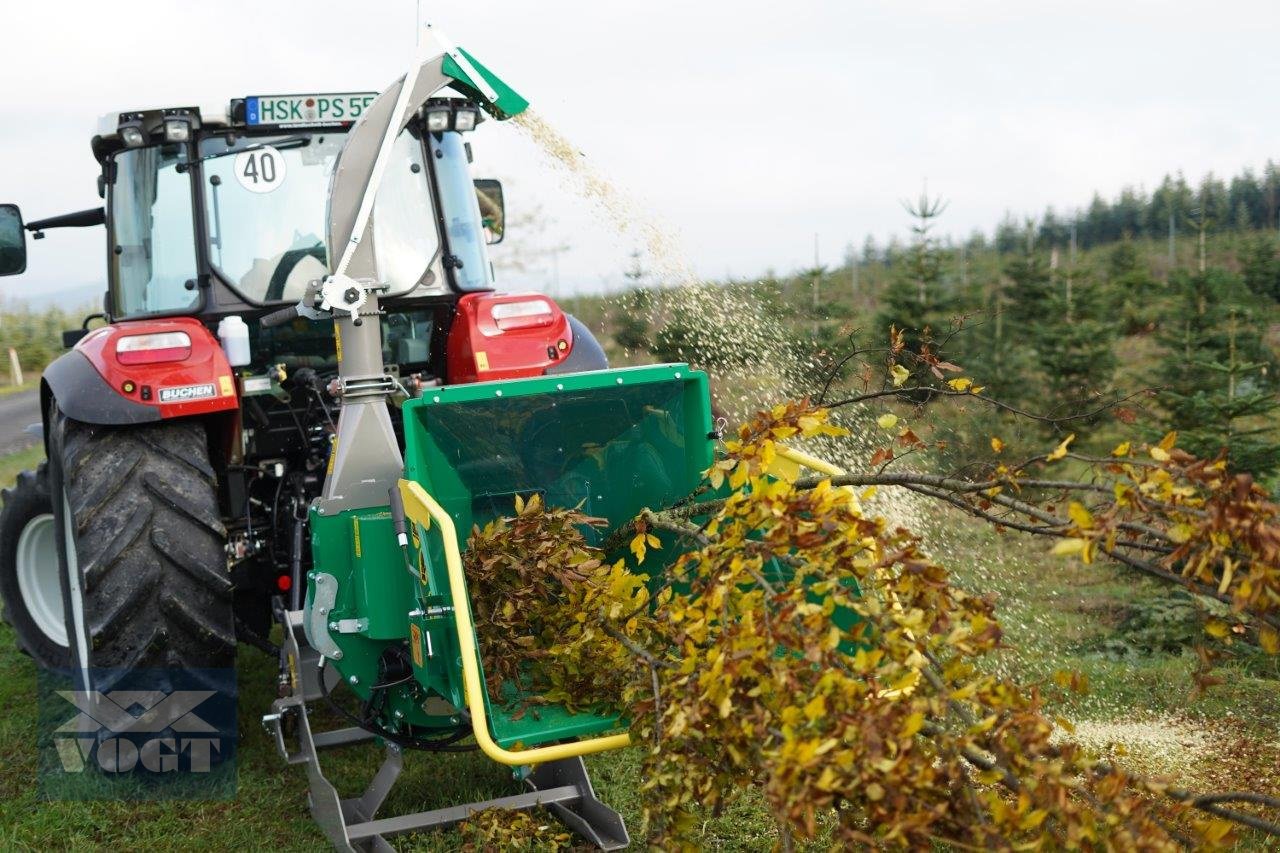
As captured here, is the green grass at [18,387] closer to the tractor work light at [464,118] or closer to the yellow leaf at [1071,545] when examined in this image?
the tractor work light at [464,118]

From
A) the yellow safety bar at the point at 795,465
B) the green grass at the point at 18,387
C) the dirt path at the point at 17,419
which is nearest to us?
the yellow safety bar at the point at 795,465

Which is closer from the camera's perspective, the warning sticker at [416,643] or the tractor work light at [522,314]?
the warning sticker at [416,643]

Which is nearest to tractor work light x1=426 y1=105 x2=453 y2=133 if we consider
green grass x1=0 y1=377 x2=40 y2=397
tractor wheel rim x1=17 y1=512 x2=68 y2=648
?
tractor wheel rim x1=17 y1=512 x2=68 y2=648

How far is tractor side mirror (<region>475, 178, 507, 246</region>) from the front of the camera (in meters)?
5.46

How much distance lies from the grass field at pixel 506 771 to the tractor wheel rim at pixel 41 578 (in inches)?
12.4

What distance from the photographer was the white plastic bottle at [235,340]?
4.33m

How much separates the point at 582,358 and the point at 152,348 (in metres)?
1.60

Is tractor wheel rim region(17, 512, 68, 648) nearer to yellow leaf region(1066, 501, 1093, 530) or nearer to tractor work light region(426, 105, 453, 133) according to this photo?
tractor work light region(426, 105, 453, 133)

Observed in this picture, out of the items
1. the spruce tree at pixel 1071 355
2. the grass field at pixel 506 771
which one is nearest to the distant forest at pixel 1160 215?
the spruce tree at pixel 1071 355

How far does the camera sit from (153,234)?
473 centimetres

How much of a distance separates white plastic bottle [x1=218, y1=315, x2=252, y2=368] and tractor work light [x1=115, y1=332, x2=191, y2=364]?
15 cm

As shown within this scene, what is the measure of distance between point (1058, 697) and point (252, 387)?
3465mm

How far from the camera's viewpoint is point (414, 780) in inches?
173

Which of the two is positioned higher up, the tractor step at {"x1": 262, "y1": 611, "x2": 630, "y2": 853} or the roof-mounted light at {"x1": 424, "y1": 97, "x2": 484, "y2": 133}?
the roof-mounted light at {"x1": 424, "y1": 97, "x2": 484, "y2": 133}
